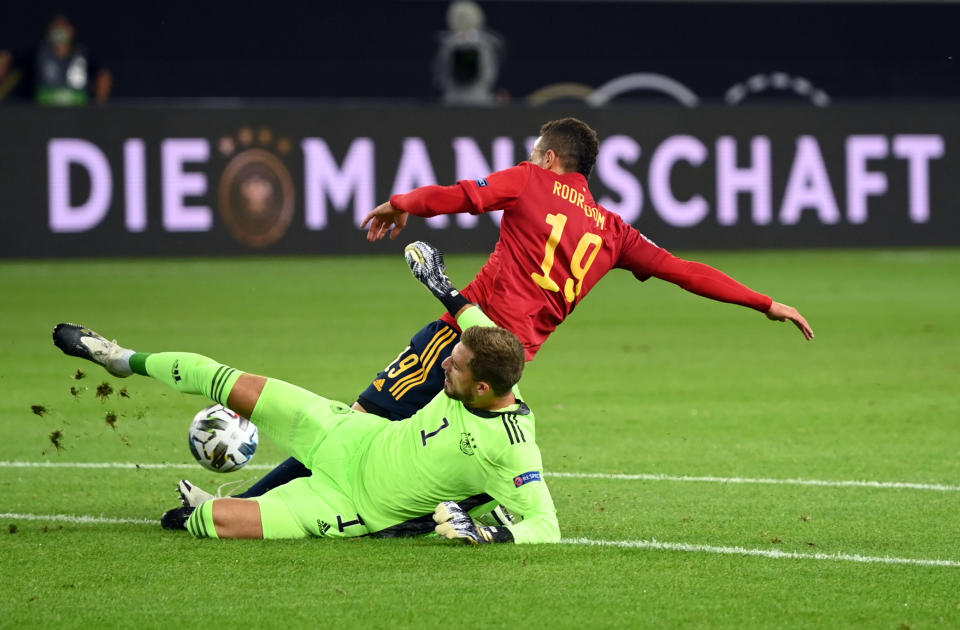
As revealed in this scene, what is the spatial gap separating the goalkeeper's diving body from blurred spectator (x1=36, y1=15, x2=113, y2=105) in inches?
685

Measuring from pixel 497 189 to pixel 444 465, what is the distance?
1.27 m

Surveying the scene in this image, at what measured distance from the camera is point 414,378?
720 cm

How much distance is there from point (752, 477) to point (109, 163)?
14528mm

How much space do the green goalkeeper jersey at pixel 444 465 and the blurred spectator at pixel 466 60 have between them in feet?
55.6

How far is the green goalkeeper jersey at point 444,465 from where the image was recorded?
6504 mm

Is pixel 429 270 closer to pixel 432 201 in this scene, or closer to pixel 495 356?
pixel 432 201

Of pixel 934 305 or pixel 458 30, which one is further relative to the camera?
pixel 458 30

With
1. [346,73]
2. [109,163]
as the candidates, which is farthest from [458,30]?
[109,163]

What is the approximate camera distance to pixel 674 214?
23.0 metres

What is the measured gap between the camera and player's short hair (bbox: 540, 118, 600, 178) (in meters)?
7.22

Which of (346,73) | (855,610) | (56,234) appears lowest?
(855,610)

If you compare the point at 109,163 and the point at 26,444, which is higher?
the point at 109,163

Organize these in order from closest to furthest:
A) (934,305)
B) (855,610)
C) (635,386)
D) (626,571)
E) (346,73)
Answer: (855,610) → (626,571) → (635,386) → (934,305) → (346,73)

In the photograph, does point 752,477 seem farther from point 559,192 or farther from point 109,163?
point 109,163
